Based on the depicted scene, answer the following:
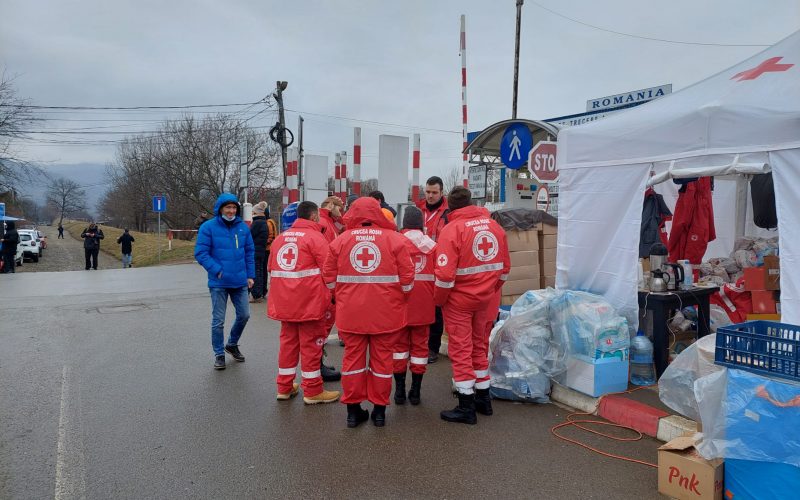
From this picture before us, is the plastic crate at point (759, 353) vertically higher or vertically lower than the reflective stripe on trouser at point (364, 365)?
higher

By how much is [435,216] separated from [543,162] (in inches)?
72.2

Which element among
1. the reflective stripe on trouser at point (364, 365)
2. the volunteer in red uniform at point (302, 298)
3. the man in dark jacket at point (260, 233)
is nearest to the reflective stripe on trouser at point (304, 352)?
the volunteer in red uniform at point (302, 298)

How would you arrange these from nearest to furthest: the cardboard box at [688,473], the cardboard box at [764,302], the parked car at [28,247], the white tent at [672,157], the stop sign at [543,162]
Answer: the cardboard box at [688,473], the white tent at [672,157], the cardboard box at [764,302], the stop sign at [543,162], the parked car at [28,247]

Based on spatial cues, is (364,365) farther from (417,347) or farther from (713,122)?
(713,122)

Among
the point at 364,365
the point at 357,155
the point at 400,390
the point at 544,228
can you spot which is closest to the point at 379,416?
the point at 364,365

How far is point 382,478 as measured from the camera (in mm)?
3484

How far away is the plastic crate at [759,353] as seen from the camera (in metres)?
2.81

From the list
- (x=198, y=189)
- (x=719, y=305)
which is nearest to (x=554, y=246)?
(x=719, y=305)

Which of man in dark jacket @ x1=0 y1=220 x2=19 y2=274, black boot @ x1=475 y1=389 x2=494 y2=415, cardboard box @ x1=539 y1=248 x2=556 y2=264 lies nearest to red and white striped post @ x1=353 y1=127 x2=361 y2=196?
cardboard box @ x1=539 y1=248 x2=556 y2=264

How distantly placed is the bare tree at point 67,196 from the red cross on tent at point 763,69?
108919mm

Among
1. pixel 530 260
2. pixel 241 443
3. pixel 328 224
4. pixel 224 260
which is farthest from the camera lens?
pixel 530 260

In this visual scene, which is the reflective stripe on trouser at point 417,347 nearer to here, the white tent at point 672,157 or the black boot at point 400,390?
the black boot at point 400,390

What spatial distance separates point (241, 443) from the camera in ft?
13.2

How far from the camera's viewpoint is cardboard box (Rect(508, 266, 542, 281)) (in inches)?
285
